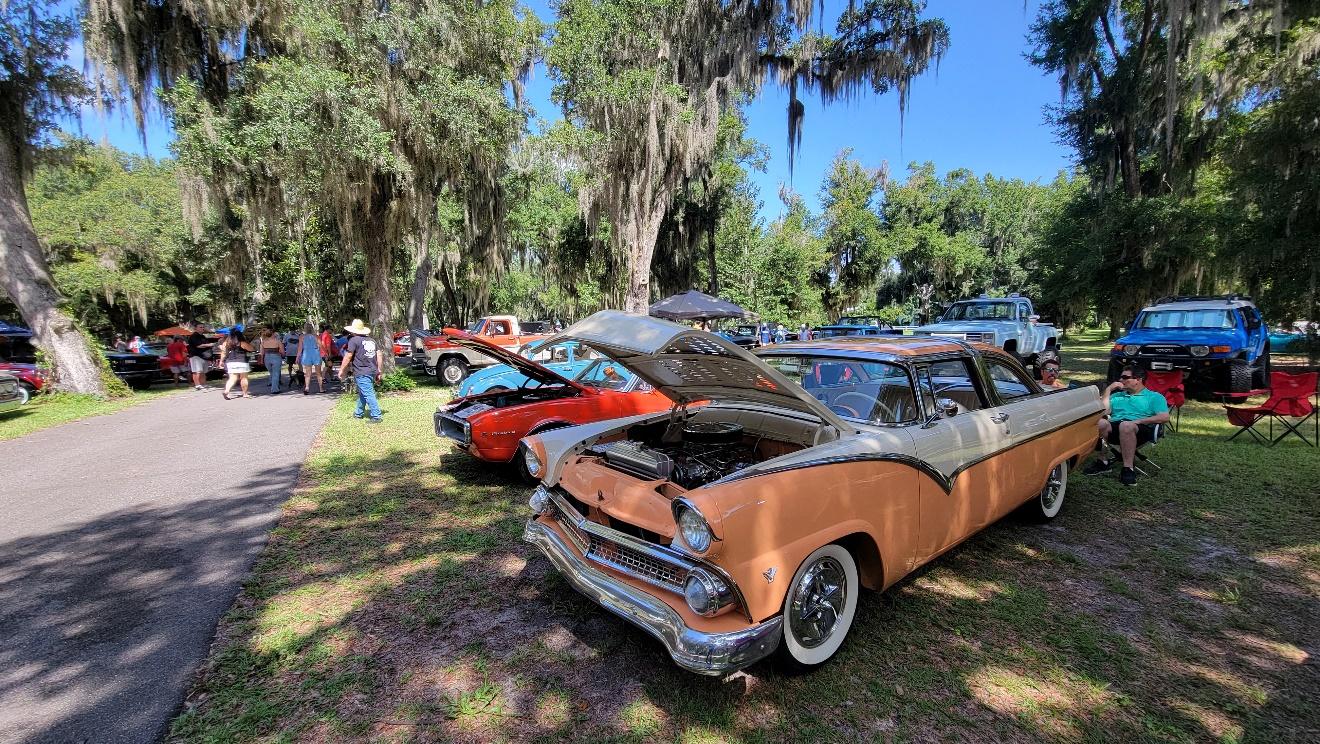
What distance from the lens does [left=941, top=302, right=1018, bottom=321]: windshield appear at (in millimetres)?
13469

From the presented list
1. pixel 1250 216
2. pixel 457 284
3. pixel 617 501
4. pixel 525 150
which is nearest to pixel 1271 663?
pixel 617 501

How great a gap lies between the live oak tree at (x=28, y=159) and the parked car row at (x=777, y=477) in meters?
14.6

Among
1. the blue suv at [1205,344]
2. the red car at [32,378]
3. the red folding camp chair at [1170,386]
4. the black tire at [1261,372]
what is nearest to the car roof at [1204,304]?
the blue suv at [1205,344]

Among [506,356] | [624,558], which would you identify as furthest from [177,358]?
[624,558]

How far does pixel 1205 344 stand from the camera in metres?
9.39

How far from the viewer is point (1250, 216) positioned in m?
13.0

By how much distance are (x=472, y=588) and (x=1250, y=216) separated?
1865cm

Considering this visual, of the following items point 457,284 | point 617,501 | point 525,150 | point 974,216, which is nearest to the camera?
point 617,501

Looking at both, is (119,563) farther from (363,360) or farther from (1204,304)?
(1204,304)

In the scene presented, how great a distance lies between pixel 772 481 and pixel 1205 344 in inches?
446

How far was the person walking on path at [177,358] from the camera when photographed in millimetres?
16375

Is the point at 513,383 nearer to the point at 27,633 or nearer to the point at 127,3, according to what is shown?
the point at 27,633

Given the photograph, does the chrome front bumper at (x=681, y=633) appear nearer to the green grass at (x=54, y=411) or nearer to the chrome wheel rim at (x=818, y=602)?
the chrome wheel rim at (x=818, y=602)

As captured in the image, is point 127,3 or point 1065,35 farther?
point 1065,35
